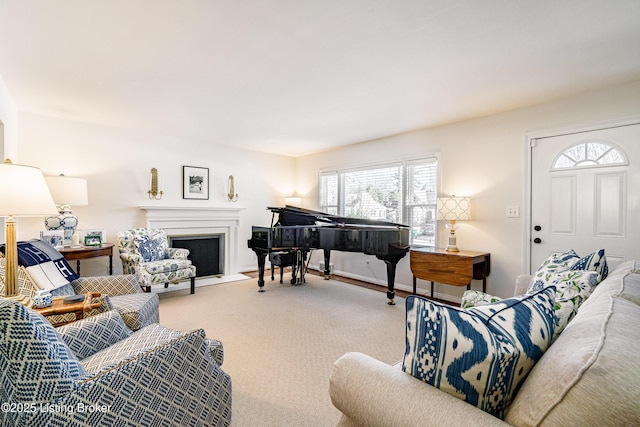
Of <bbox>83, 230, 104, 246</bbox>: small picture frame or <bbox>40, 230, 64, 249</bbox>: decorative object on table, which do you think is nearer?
<bbox>40, 230, 64, 249</bbox>: decorative object on table

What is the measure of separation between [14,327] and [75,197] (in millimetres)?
3488

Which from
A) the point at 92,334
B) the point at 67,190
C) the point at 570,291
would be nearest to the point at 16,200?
the point at 92,334

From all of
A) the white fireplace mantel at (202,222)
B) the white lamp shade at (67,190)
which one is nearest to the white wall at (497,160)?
the white fireplace mantel at (202,222)

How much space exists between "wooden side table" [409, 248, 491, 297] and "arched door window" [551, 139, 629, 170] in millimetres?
1275

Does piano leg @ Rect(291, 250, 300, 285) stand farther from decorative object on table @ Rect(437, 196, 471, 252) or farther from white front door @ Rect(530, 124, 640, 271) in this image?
white front door @ Rect(530, 124, 640, 271)

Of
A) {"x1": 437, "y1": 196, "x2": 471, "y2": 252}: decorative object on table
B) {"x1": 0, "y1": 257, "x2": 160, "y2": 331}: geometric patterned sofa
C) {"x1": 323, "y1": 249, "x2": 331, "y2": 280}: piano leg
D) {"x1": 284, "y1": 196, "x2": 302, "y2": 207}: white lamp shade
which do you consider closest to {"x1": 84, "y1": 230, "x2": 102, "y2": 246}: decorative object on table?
{"x1": 0, "y1": 257, "x2": 160, "y2": 331}: geometric patterned sofa

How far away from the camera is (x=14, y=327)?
0.85 m

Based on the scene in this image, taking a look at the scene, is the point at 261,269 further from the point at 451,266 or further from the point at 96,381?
the point at 96,381

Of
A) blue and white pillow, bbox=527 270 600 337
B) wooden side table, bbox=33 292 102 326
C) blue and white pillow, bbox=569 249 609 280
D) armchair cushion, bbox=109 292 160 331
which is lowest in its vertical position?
armchair cushion, bbox=109 292 160 331

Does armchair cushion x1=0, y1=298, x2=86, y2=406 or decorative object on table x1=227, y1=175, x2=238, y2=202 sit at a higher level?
decorative object on table x1=227, y1=175, x2=238, y2=202

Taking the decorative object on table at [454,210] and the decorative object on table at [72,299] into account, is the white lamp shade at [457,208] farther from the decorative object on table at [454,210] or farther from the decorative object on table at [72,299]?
the decorative object on table at [72,299]

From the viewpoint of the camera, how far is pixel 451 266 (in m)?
3.55

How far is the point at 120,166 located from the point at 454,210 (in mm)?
4651

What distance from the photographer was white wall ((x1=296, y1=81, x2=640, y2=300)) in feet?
10.0
